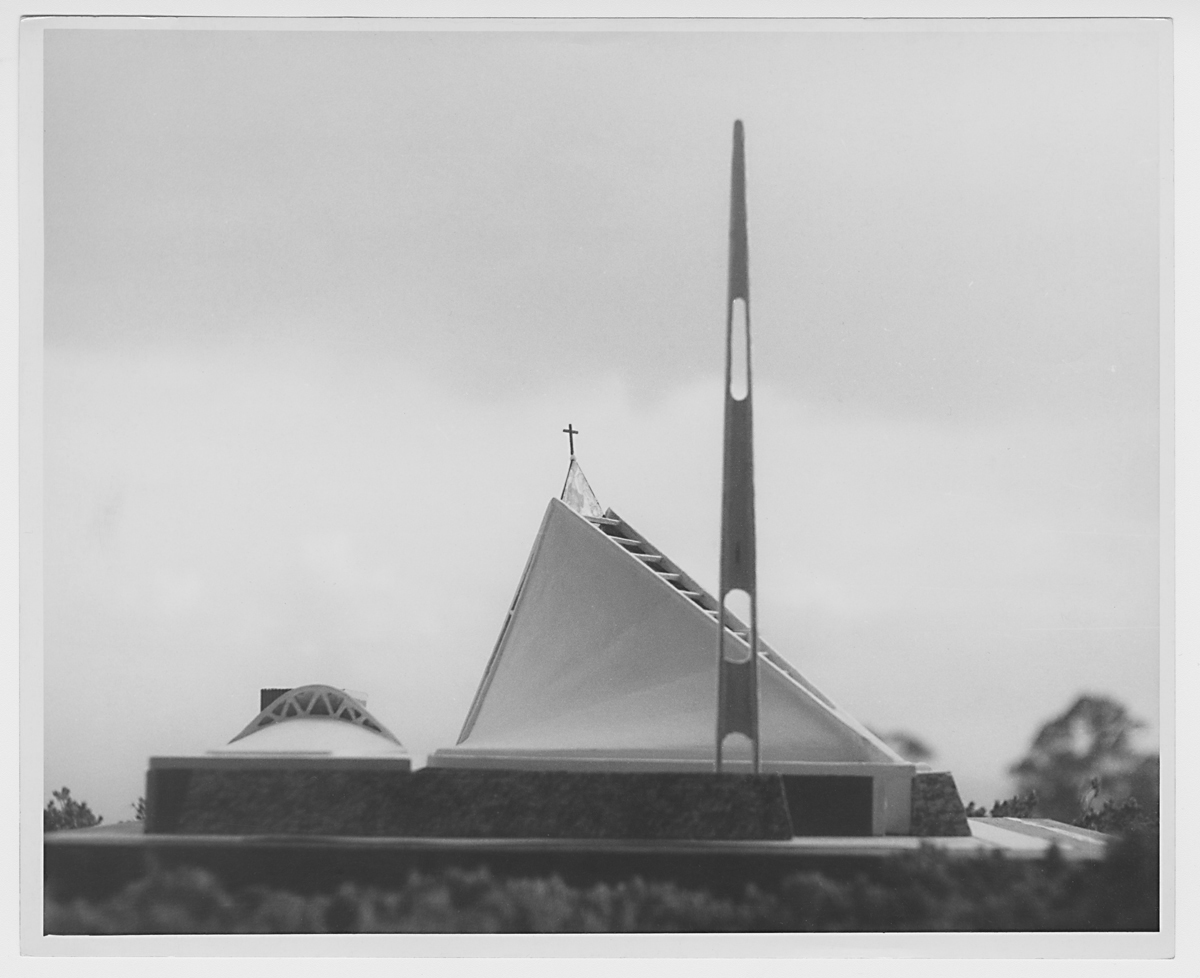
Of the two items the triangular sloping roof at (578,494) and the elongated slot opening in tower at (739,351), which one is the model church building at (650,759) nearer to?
the elongated slot opening in tower at (739,351)

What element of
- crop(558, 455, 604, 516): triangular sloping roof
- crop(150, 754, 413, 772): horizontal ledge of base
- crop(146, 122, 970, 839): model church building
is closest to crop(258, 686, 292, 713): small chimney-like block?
crop(146, 122, 970, 839): model church building

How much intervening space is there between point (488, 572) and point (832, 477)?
1403mm

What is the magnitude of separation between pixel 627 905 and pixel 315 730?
1.35m

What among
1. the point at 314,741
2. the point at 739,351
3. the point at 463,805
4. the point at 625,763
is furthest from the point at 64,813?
the point at 739,351

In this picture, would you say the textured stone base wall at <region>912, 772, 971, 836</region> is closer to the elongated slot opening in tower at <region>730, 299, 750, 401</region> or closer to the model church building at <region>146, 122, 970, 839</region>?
the model church building at <region>146, 122, 970, 839</region>

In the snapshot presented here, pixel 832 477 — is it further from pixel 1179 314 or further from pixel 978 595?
pixel 1179 314

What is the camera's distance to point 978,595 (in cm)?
545

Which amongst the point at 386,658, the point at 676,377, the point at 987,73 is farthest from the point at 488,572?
the point at 987,73

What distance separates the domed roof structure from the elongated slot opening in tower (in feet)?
6.19

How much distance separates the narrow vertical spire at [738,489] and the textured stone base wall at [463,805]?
18 centimetres

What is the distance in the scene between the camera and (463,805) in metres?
5.40

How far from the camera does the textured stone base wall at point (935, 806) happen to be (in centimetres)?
540

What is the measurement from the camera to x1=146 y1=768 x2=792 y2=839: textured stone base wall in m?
5.34

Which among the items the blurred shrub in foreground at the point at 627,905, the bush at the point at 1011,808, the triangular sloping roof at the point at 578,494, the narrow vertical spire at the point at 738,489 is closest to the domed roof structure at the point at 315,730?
the blurred shrub in foreground at the point at 627,905
